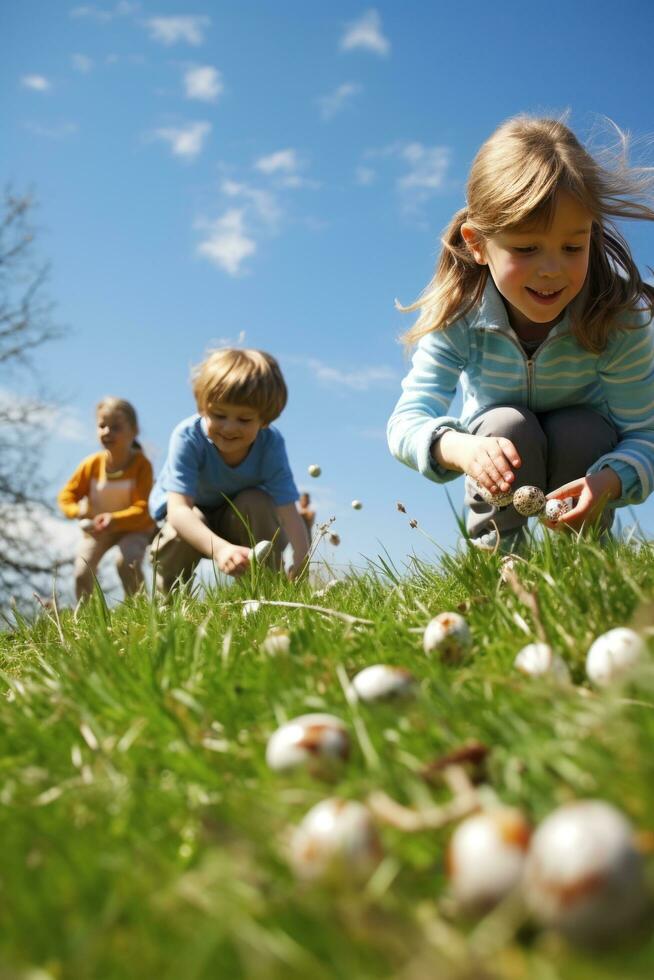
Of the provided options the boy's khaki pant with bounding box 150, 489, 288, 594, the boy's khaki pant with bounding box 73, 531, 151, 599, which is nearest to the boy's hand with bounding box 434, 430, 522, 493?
the boy's khaki pant with bounding box 150, 489, 288, 594

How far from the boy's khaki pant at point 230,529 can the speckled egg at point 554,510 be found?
2.49 metres

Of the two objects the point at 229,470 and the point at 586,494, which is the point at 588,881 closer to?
the point at 586,494

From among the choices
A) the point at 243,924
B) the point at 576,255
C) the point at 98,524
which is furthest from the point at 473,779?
the point at 98,524

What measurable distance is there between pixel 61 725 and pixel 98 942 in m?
0.80

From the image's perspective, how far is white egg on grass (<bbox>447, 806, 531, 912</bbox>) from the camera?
0.89 meters

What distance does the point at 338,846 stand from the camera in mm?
958

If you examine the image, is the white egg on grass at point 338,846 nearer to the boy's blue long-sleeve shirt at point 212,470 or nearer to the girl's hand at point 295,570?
the girl's hand at point 295,570

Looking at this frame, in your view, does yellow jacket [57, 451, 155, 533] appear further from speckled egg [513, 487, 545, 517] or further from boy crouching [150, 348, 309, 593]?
speckled egg [513, 487, 545, 517]

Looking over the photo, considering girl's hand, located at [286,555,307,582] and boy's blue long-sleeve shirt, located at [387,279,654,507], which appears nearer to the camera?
girl's hand, located at [286,555,307,582]

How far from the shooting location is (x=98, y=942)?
96 centimetres

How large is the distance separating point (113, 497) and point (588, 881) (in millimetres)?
8431

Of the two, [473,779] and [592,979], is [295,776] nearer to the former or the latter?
[473,779]

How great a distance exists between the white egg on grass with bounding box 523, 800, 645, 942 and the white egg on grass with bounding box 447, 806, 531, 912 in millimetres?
33

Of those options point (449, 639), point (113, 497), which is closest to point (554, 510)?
point (449, 639)
